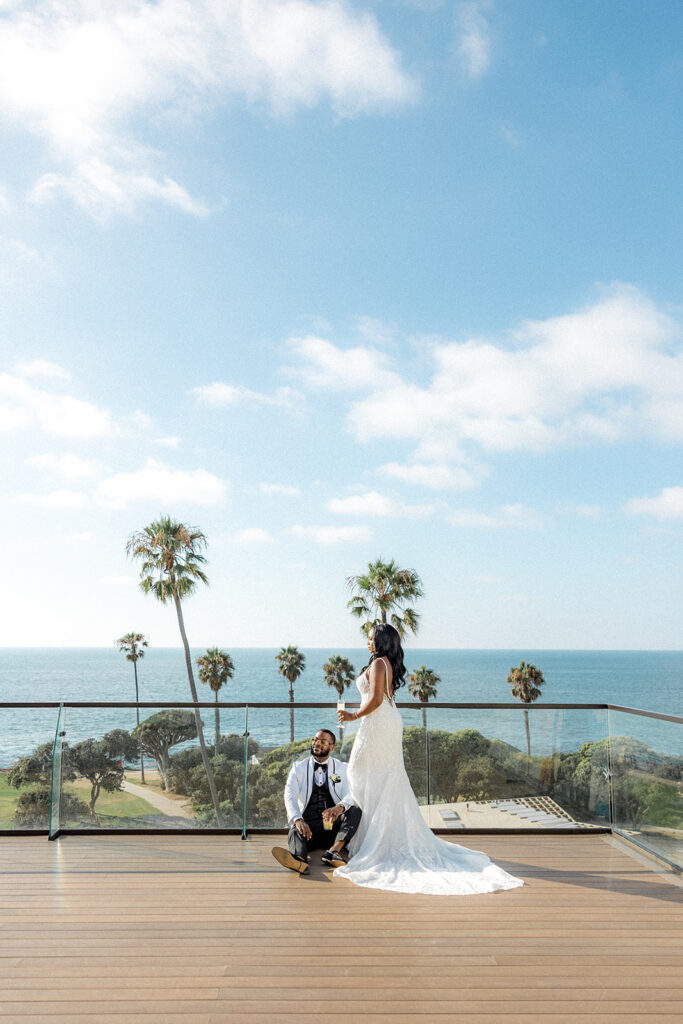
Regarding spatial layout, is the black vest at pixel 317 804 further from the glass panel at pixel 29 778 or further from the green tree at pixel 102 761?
the glass panel at pixel 29 778

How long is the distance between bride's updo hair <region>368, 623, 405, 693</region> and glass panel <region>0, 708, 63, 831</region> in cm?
254

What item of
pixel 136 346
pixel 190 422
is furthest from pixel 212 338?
pixel 190 422

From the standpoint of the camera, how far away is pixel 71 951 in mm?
3125

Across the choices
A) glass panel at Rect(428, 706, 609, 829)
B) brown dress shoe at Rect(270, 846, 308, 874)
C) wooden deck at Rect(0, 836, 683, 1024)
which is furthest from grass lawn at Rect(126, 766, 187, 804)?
glass panel at Rect(428, 706, 609, 829)

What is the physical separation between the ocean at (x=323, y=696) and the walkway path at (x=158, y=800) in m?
0.46

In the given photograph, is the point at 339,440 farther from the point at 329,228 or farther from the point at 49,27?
the point at 49,27

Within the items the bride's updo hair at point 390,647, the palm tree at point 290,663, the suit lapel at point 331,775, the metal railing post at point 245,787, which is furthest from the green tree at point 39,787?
the palm tree at point 290,663

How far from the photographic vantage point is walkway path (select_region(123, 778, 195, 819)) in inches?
212

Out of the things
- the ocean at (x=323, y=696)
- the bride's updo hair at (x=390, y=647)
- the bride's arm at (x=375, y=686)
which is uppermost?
the bride's updo hair at (x=390, y=647)

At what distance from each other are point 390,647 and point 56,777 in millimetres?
2786

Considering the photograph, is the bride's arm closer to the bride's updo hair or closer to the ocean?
the bride's updo hair

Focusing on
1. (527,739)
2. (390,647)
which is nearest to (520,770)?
(527,739)

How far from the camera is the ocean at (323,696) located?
541 cm

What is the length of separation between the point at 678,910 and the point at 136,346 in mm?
20406
